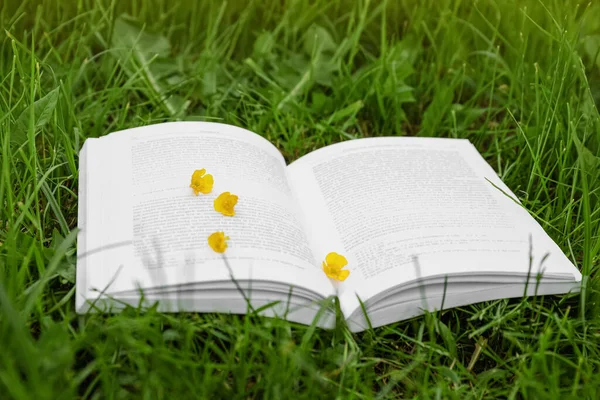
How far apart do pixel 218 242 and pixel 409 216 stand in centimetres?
45

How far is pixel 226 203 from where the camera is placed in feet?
4.14

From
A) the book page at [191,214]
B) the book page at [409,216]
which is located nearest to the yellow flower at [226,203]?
the book page at [191,214]

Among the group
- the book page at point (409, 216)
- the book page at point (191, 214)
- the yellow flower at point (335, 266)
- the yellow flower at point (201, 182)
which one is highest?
the yellow flower at point (201, 182)

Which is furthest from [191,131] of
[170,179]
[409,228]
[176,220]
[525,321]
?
[525,321]

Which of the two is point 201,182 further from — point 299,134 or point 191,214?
point 299,134

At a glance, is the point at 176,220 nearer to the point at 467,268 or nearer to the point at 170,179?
the point at 170,179

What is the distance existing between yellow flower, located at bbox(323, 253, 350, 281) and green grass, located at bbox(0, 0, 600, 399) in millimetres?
115

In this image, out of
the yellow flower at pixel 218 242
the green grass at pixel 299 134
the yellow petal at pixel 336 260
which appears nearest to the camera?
the green grass at pixel 299 134

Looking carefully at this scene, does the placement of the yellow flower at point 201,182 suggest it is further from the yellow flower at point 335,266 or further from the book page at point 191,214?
the yellow flower at point 335,266

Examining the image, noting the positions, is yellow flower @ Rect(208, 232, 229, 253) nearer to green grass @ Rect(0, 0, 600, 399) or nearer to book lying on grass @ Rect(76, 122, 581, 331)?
book lying on grass @ Rect(76, 122, 581, 331)

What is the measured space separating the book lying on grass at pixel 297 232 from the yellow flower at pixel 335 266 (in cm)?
1

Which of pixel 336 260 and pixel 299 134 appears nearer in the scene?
pixel 336 260

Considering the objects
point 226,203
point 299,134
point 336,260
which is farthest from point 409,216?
point 299,134

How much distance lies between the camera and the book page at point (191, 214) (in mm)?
1141
